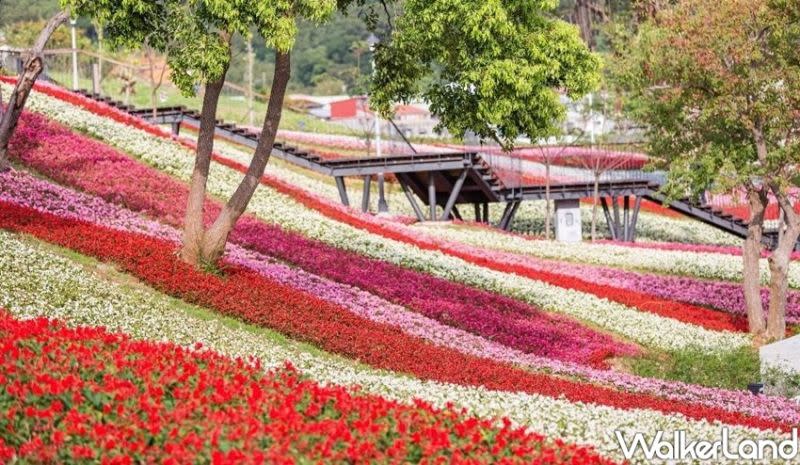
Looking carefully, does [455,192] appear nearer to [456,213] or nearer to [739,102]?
[456,213]

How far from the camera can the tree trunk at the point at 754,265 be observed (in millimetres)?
34625

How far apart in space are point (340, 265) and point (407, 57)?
665cm

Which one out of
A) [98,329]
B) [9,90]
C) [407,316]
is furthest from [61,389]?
[9,90]

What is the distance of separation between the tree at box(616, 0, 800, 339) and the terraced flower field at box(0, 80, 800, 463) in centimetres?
284

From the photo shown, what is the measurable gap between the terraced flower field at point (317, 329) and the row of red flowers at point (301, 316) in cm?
7

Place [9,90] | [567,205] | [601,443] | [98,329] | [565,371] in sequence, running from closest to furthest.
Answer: [601,443] → [98,329] → [565,371] → [9,90] → [567,205]

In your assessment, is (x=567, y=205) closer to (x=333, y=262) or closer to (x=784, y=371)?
(x=333, y=262)

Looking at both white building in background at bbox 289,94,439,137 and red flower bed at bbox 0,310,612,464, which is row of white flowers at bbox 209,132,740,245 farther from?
white building in background at bbox 289,94,439,137

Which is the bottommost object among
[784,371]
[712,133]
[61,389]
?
[784,371]

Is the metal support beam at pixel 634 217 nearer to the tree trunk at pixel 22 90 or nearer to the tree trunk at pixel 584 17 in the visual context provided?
the tree trunk at pixel 22 90

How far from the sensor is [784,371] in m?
25.8

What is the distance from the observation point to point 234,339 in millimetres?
21953

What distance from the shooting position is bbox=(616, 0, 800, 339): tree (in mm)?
32406

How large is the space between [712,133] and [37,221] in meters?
18.9
